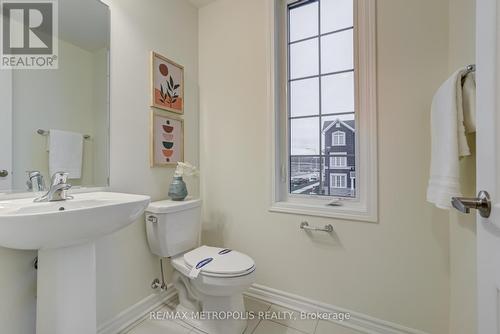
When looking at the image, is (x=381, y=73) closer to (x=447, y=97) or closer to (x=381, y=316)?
(x=447, y=97)

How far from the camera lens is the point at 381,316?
4.22 ft

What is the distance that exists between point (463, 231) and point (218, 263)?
1.20 metres

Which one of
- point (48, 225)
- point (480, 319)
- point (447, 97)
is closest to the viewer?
point (480, 319)

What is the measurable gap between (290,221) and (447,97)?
3.54 feet

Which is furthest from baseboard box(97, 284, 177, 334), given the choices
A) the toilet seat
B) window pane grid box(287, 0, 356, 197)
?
window pane grid box(287, 0, 356, 197)

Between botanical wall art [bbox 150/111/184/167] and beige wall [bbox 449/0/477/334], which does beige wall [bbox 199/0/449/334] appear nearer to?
beige wall [bbox 449/0/477/334]

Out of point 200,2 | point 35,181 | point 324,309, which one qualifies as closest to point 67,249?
point 35,181

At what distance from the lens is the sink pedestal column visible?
0.92 m

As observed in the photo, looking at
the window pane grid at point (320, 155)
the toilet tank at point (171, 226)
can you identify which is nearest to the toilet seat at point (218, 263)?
the toilet tank at point (171, 226)

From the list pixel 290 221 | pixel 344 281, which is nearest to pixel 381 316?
pixel 344 281

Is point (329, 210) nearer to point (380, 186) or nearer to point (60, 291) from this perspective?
point (380, 186)

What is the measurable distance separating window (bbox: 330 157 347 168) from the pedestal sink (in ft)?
3.89

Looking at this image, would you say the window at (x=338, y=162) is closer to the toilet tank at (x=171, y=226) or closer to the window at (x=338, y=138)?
the window at (x=338, y=138)

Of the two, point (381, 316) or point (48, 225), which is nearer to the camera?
point (48, 225)
